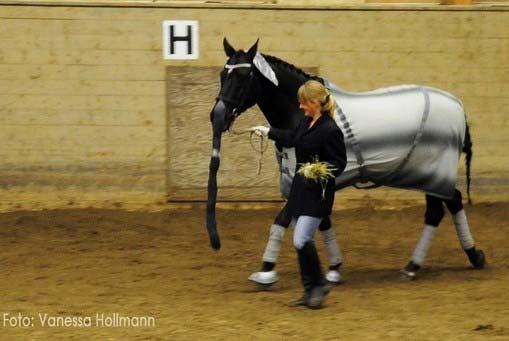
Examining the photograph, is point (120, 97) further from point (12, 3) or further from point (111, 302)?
point (111, 302)

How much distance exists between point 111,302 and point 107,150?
5214 millimetres

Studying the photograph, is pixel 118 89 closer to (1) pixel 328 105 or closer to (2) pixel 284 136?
(2) pixel 284 136

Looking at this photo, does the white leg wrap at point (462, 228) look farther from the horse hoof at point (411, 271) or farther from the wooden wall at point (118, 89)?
the wooden wall at point (118, 89)

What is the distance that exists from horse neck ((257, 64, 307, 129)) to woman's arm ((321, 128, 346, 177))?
906 millimetres

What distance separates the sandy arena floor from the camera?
728 cm

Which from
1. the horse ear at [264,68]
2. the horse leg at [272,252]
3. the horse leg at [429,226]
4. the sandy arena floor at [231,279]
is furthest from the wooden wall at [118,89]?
the horse leg at [272,252]

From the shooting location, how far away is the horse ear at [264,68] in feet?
28.1

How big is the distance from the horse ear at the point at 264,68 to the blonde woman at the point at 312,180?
825mm

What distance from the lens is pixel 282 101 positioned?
8672mm

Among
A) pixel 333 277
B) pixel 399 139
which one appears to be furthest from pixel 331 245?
pixel 399 139

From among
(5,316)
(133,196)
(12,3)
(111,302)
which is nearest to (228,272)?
(111,302)

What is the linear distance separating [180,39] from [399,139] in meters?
4.94

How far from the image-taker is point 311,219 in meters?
7.73

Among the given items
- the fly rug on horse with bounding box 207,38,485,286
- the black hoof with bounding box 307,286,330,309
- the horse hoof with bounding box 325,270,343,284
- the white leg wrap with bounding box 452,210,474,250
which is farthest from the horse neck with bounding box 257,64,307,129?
the white leg wrap with bounding box 452,210,474,250
